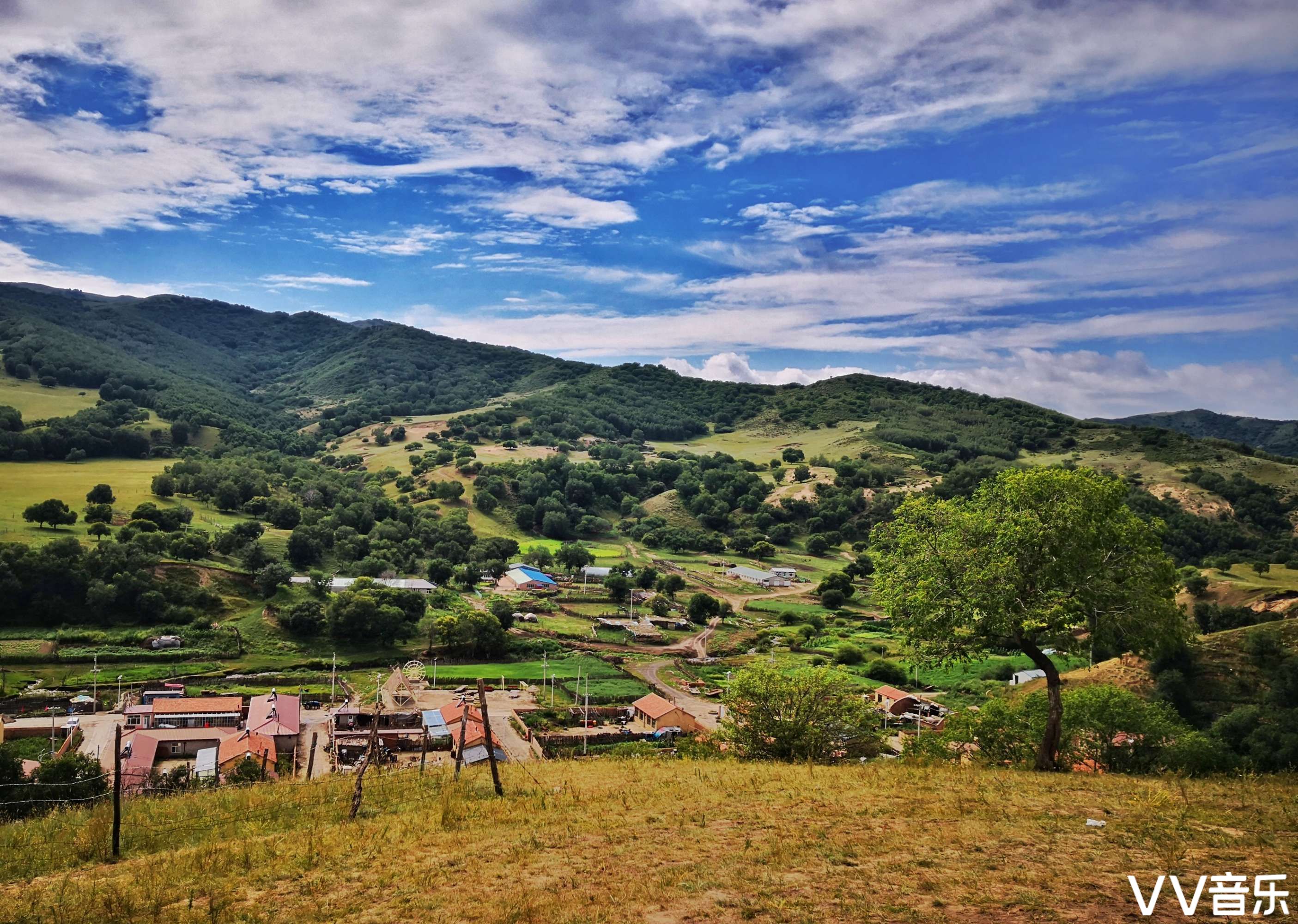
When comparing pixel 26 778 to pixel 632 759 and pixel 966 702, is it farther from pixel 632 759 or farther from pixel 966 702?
pixel 966 702

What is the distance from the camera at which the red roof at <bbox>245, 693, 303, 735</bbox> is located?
33625mm

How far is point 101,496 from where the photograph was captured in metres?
65.1

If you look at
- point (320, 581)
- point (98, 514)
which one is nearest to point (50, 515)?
point (98, 514)

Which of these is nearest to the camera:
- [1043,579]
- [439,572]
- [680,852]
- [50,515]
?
[680,852]

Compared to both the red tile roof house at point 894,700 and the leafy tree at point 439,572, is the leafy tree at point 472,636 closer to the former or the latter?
the leafy tree at point 439,572

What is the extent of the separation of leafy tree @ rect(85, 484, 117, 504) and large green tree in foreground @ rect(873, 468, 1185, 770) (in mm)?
73981

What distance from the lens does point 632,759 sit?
714 inches

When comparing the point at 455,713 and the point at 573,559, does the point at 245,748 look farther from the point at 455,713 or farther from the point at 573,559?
the point at 573,559

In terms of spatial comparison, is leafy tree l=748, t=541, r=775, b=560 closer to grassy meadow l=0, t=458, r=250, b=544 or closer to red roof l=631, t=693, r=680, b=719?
red roof l=631, t=693, r=680, b=719

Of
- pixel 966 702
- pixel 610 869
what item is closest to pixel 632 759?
pixel 610 869

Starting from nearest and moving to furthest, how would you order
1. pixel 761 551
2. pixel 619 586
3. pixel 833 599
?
pixel 833 599 < pixel 619 586 < pixel 761 551

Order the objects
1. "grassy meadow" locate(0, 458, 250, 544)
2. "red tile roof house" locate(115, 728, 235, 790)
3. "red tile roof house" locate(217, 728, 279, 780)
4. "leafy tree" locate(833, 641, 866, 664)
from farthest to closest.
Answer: "grassy meadow" locate(0, 458, 250, 544)
"leafy tree" locate(833, 641, 866, 664)
"red tile roof house" locate(115, 728, 235, 790)
"red tile roof house" locate(217, 728, 279, 780)

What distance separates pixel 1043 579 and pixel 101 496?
77200mm

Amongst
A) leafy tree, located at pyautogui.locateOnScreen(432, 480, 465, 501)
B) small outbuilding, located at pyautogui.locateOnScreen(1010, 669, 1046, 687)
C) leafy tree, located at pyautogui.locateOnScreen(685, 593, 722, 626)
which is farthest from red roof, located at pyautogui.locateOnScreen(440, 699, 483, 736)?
leafy tree, located at pyautogui.locateOnScreen(432, 480, 465, 501)
